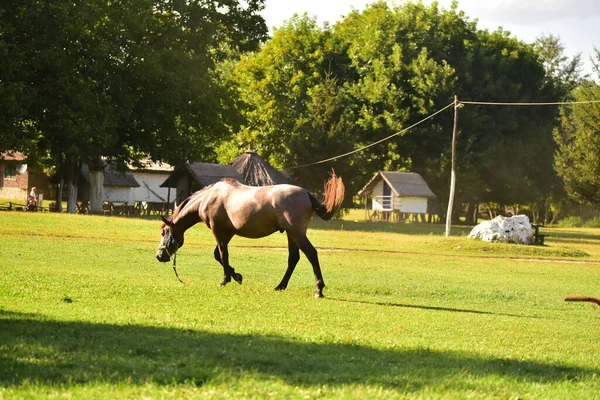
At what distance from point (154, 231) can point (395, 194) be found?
141ft

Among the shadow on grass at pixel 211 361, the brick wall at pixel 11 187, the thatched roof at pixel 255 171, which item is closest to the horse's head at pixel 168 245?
the shadow on grass at pixel 211 361

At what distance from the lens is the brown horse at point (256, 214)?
65.3 ft

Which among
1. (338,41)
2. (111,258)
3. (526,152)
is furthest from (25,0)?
(526,152)

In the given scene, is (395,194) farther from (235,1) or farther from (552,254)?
(552,254)

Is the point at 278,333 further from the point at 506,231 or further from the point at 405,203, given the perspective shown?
the point at 405,203

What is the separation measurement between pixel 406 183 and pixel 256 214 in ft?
218

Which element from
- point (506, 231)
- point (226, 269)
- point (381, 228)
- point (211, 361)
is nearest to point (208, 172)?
point (381, 228)

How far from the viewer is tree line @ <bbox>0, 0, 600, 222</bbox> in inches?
2168

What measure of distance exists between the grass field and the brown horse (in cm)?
93

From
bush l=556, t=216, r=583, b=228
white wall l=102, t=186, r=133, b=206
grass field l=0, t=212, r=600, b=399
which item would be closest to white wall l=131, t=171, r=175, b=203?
white wall l=102, t=186, r=133, b=206

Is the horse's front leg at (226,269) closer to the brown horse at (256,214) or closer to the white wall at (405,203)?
the brown horse at (256,214)

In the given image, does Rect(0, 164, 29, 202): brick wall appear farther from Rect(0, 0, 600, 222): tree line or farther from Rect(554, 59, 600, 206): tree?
Rect(554, 59, 600, 206): tree

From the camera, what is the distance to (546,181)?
100438 mm

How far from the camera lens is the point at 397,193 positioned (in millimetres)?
85062
